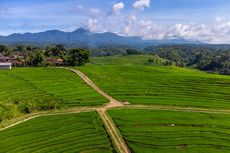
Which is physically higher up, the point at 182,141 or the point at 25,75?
the point at 25,75

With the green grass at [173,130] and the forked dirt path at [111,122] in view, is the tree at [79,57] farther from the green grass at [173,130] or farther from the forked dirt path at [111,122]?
the green grass at [173,130]

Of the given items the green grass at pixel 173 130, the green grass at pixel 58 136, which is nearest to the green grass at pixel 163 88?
the green grass at pixel 173 130

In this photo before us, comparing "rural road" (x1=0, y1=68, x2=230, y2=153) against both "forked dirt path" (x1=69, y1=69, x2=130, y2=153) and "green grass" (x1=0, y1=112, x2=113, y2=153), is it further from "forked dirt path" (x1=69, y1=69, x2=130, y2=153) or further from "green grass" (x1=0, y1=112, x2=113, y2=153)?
"green grass" (x1=0, y1=112, x2=113, y2=153)

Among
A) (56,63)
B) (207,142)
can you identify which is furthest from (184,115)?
(56,63)

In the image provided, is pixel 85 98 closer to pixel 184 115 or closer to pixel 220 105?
pixel 184 115

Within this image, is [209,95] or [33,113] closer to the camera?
[33,113]

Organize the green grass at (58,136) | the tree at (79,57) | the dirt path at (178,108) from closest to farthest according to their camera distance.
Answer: the green grass at (58,136), the dirt path at (178,108), the tree at (79,57)

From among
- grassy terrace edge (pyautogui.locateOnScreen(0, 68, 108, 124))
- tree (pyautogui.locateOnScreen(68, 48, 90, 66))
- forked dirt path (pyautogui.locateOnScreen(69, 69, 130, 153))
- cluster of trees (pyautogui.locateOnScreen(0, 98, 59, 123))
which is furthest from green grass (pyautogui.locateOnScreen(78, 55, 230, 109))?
tree (pyautogui.locateOnScreen(68, 48, 90, 66))
